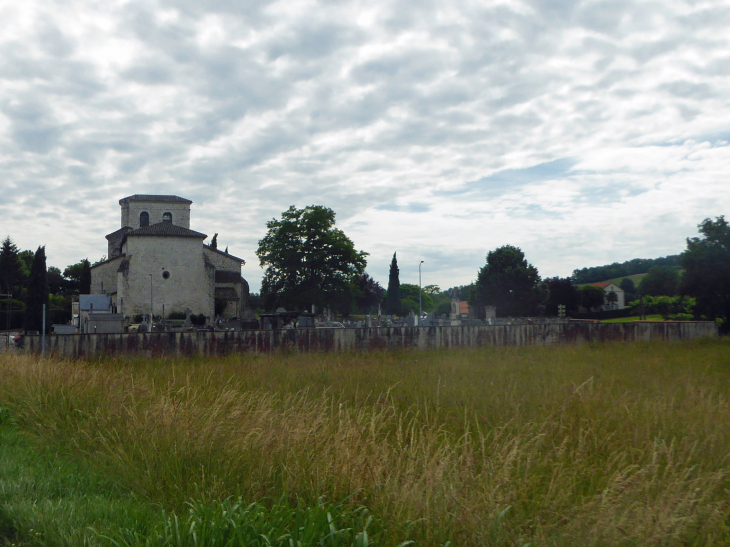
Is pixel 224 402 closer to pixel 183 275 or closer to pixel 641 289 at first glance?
pixel 183 275

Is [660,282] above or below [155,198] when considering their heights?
below

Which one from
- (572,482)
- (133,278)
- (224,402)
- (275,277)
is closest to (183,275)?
(133,278)

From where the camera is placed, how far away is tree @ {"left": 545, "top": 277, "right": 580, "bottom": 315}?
67.1m

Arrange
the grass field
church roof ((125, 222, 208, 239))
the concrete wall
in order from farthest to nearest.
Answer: church roof ((125, 222, 208, 239)) → the concrete wall → the grass field

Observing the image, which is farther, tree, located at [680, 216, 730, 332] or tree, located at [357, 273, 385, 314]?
tree, located at [357, 273, 385, 314]

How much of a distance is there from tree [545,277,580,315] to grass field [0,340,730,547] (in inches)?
2408

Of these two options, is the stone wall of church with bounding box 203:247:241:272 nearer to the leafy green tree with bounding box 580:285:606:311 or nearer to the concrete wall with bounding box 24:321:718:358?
the leafy green tree with bounding box 580:285:606:311

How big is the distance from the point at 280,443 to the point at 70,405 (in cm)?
418

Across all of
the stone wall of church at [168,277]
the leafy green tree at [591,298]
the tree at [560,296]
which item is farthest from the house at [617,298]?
the stone wall of church at [168,277]

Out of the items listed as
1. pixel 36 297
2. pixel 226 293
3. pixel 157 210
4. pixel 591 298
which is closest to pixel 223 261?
pixel 226 293

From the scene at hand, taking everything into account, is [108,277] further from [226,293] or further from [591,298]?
[591,298]

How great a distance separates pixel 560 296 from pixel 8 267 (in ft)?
224

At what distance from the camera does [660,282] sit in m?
78.2

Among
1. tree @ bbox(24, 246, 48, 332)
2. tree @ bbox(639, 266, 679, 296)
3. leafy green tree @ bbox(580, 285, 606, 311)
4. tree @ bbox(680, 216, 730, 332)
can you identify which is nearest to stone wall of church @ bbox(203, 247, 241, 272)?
tree @ bbox(24, 246, 48, 332)
